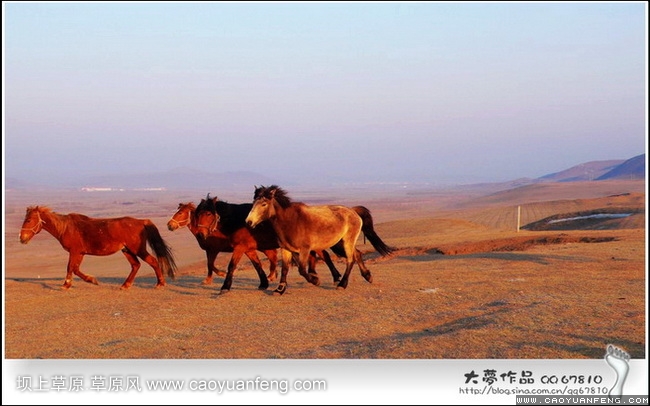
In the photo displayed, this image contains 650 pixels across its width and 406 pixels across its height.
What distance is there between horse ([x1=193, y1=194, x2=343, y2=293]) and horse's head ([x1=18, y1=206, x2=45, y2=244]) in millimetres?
3186

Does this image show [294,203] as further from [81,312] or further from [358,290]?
[81,312]

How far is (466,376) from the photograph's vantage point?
6.69m

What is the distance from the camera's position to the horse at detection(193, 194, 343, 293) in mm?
13367

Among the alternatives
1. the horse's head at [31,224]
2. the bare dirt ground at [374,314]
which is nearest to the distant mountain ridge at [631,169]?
the bare dirt ground at [374,314]

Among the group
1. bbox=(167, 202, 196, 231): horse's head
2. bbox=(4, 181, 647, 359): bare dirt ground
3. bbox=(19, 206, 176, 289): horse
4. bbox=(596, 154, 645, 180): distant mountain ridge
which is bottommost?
bbox=(4, 181, 647, 359): bare dirt ground

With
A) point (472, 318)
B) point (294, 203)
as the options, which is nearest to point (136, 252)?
point (294, 203)

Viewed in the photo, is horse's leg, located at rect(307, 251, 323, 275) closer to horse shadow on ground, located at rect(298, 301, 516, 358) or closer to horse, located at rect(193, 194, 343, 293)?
horse, located at rect(193, 194, 343, 293)

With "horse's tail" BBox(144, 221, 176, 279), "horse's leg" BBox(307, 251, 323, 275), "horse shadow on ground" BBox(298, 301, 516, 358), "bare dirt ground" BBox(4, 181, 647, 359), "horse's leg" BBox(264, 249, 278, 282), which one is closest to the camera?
"horse shadow on ground" BBox(298, 301, 516, 358)

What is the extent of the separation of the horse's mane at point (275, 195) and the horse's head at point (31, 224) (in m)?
4.76

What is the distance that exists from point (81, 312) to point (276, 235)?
3.72 meters

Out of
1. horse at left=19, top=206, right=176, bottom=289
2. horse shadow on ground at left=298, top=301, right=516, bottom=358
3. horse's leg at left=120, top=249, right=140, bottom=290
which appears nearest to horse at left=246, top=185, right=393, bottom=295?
horse at left=19, top=206, right=176, bottom=289

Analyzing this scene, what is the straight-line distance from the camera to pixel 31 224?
13828 millimetres

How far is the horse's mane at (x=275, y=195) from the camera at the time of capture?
1252 cm

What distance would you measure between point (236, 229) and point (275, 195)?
4.28ft
